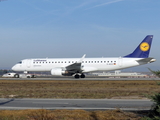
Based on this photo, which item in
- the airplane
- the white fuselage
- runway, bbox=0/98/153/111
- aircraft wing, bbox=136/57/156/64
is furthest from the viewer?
the white fuselage

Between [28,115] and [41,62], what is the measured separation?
35.8 meters

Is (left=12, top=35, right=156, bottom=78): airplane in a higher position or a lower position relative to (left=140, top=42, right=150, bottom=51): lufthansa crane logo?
lower

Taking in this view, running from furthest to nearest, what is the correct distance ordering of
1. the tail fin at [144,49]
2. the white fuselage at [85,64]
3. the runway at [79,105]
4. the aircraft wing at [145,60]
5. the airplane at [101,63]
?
1. the tail fin at [144,49]
2. the white fuselage at [85,64]
3. the airplane at [101,63]
4. the aircraft wing at [145,60]
5. the runway at [79,105]

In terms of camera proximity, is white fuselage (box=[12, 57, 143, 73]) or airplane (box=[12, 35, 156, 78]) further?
white fuselage (box=[12, 57, 143, 73])

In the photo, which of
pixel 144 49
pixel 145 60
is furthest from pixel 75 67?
pixel 144 49

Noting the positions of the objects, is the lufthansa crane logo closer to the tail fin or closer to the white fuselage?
the tail fin

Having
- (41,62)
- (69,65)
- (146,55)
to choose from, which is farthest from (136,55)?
(41,62)

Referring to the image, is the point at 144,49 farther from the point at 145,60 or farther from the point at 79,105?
the point at 79,105

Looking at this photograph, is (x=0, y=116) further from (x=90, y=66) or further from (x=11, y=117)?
(x=90, y=66)

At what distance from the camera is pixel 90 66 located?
43125 mm

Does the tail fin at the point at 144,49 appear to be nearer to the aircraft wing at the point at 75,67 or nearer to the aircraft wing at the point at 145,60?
the aircraft wing at the point at 145,60

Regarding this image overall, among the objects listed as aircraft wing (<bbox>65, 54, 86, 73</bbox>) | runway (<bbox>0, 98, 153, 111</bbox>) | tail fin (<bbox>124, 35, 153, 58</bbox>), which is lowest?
runway (<bbox>0, 98, 153, 111</bbox>)

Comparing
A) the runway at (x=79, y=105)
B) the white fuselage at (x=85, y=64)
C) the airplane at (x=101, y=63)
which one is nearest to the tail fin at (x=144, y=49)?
the airplane at (x=101, y=63)

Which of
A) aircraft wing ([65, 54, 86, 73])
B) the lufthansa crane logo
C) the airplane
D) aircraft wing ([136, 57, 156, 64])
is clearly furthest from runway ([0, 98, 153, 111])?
the lufthansa crane logo
